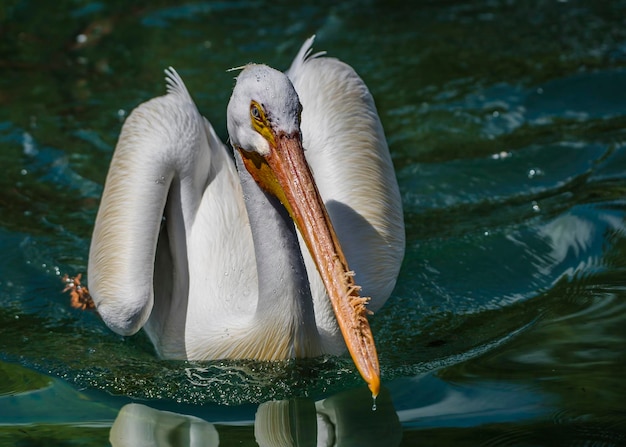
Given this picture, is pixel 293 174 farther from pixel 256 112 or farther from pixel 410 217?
pixel 410 217

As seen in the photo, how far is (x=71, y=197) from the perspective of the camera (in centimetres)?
529

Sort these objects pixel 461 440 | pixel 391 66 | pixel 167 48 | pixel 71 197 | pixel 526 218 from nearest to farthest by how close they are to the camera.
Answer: pixel 461 440, pixel 526 218, pixel 71 197, pixel 391 66, pixel 167 48

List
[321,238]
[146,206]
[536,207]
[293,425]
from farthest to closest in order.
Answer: [536,207], [146,206], [293,425], [321,238]

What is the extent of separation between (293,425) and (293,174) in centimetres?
82

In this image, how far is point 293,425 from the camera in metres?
3.21

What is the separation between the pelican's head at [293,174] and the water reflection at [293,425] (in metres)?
0.35

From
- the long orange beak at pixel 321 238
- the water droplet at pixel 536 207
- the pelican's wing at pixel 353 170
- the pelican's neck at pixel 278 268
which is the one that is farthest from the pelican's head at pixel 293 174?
the water droplet at pixel 536 207

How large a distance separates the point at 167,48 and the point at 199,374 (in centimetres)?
383

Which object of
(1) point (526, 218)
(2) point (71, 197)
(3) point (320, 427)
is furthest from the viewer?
(2) point (71, 197)

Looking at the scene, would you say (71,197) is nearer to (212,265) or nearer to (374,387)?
(212,265)

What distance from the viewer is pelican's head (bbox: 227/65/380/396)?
2.90 m

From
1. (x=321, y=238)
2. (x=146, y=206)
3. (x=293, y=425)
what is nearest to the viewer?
(x=321, y=238)

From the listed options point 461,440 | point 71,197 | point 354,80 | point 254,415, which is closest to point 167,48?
point 71,197

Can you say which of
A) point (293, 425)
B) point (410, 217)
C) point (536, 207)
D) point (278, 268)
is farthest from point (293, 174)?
point (536, 207)
